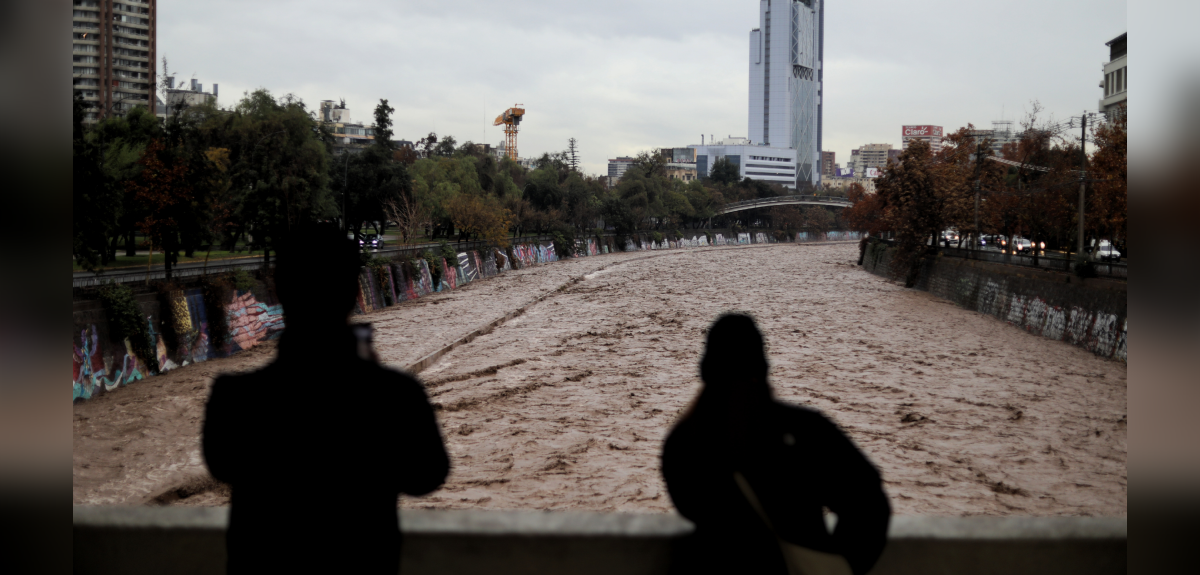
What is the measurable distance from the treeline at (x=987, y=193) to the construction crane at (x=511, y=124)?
81.7 m

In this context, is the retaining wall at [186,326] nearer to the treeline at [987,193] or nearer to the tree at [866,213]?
the treeline at [987,193]

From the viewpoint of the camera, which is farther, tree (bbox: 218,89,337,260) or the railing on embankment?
tree (bbox: 218,89,337,260)

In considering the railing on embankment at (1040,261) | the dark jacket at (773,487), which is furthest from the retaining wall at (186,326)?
the railing on embankment at (1040,261)

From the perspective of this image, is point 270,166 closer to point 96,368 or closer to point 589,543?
point 96,368

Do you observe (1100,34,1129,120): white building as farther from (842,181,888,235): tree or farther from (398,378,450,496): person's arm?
(398,378,450,496): person's arm

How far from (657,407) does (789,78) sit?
119m

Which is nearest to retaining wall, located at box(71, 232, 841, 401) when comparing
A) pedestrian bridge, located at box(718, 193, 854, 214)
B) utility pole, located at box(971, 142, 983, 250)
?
utility pole, located at box(971, 142, 983, 250)

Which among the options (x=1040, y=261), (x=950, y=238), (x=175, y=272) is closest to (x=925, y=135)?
(x=950, y=238)

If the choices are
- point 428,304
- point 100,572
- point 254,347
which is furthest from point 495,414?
point 428,304

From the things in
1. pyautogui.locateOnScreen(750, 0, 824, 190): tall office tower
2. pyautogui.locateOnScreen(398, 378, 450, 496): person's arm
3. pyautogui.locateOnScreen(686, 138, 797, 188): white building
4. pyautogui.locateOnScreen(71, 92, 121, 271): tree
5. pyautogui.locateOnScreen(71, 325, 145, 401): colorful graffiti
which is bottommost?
pyautogui.locateOnScreen(71, 325, 145, 401): colorful graffiti

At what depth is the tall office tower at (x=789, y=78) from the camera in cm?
10138

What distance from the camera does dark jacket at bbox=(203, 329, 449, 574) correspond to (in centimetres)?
195

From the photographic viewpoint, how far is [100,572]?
2479 mm

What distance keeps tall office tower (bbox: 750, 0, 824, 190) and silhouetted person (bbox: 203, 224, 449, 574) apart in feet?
317
